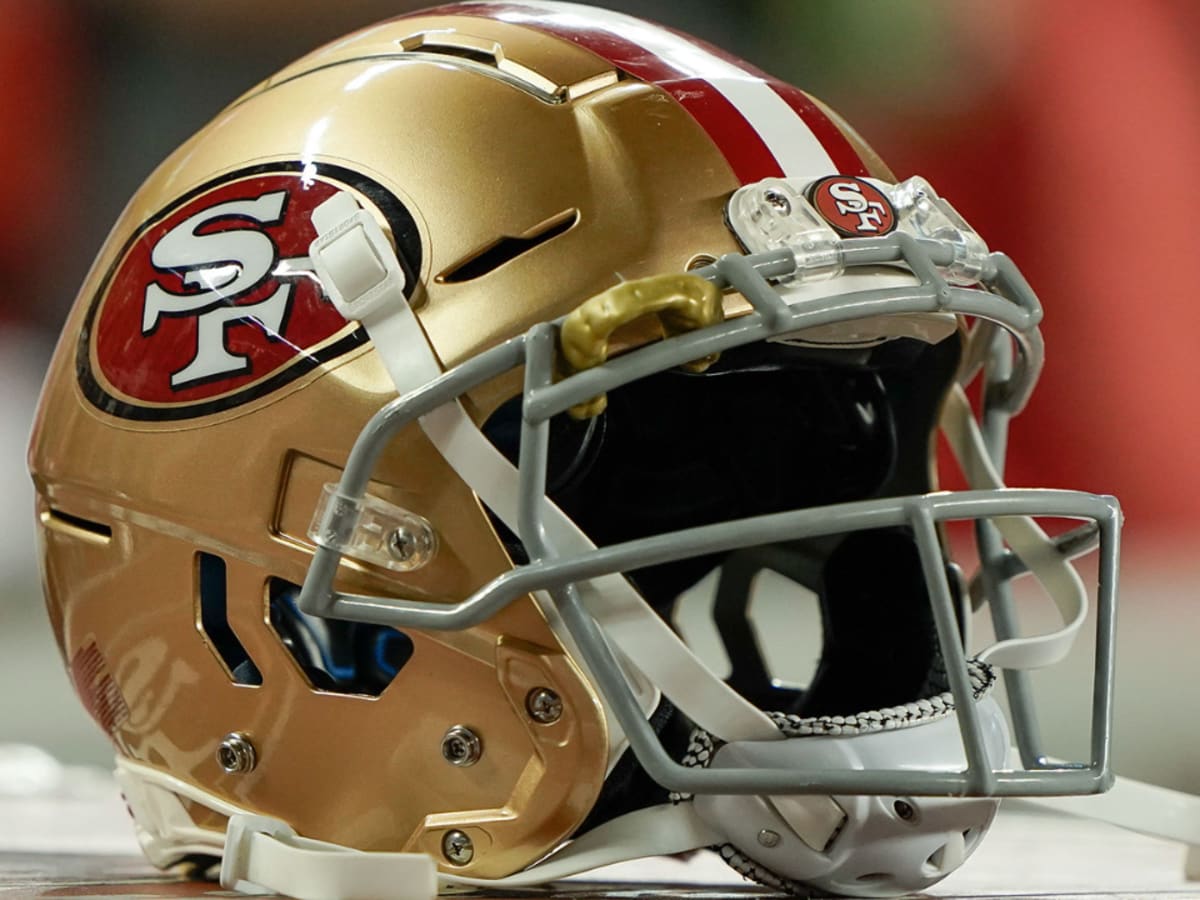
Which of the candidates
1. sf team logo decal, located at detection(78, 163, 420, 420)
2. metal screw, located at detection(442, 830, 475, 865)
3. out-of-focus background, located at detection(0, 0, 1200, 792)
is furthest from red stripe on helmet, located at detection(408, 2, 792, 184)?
out-of-focus background, located at detection(0, 0, 1200, 792)

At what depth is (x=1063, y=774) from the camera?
2.28 feet

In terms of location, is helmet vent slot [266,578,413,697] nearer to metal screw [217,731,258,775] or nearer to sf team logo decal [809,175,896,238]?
metal screw [217,731,258,775]

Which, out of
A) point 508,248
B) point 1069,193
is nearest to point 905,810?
point 508,248

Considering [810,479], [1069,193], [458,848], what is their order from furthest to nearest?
[1069,193] < [810,479] < [458,848]

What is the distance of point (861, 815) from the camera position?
747mm

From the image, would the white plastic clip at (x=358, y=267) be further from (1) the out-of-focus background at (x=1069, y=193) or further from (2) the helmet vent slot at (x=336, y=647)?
(1) the out-of-focus background at (x=1069, y=193)

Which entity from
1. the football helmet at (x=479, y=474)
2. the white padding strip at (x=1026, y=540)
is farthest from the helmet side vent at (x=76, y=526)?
the white padding strip at (x=1026, y=540)

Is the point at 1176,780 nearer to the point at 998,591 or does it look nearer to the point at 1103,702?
the point at 998,591

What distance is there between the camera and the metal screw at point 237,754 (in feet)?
2.67

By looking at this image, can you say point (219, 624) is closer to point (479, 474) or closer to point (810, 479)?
point (479, 474)

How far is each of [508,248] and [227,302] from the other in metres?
0.16

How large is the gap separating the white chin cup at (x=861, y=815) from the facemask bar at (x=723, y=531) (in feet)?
0.17

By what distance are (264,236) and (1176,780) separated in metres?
1.49

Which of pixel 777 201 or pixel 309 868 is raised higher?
pixel 777 201
